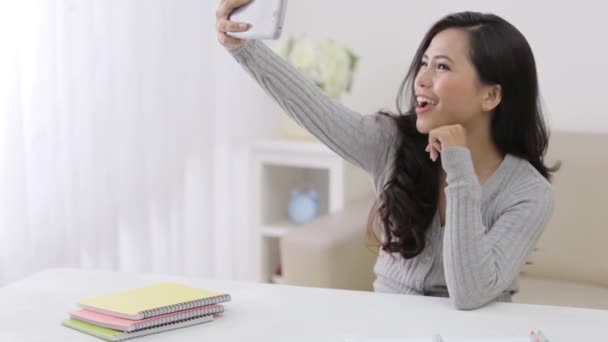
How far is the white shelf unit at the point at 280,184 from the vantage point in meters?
2.73

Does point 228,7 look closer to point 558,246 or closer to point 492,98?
point 492,98

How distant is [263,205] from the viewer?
9.61 ft

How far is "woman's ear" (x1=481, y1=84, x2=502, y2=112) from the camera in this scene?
5.29 ft

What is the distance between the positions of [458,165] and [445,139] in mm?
59

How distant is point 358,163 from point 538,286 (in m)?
0.84

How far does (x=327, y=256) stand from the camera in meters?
2.15

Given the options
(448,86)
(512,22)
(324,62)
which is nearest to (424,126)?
(448,86)

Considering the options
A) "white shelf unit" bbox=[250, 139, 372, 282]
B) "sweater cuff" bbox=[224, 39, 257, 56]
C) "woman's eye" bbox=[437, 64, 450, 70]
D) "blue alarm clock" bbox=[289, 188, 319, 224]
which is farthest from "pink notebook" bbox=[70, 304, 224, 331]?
"blue alarm clock" bbox=[289, 188, 319, 224]

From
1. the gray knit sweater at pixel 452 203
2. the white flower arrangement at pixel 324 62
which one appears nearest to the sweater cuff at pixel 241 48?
the gray knit sweater at pixel 452 203

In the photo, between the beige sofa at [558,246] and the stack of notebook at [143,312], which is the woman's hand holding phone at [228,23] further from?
the beige sofa at [558,246]

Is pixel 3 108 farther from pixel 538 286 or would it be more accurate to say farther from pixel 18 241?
pixel 538 286

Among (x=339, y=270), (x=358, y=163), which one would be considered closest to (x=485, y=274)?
(x=358, y=163)

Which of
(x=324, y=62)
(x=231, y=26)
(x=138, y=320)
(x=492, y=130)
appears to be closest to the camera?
(x=138, y=320)

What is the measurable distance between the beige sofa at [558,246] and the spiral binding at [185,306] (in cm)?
86
